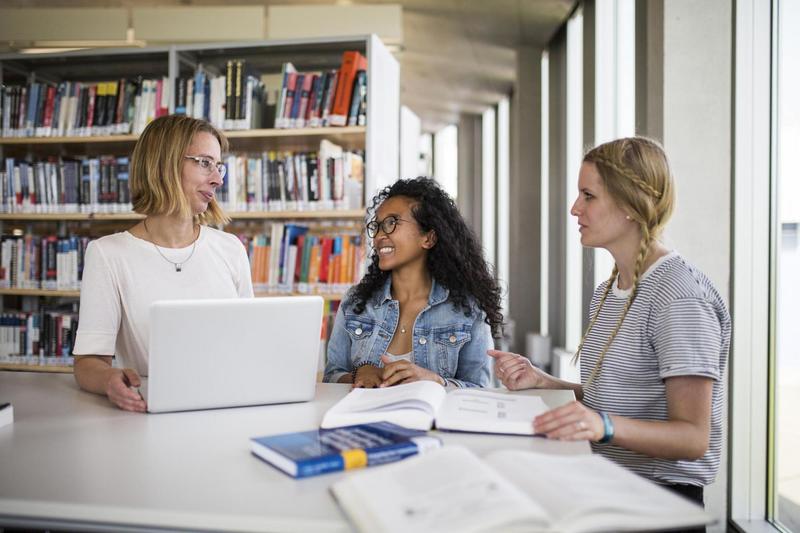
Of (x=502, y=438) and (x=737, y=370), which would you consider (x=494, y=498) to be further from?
(x=737, y=370)

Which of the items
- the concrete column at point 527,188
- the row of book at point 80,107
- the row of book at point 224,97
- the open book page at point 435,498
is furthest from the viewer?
the concrete column at point 527,188

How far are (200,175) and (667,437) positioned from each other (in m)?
1.47

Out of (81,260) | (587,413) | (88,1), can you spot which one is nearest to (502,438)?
(587,413)

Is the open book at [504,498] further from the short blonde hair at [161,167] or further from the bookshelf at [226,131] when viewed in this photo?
the bookshelf at [226,131]

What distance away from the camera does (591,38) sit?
4.56 m

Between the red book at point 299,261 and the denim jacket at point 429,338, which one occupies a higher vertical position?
the red book at point 299,261

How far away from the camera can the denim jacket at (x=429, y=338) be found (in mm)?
2023

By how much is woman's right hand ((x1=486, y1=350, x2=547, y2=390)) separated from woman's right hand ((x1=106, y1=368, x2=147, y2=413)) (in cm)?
84

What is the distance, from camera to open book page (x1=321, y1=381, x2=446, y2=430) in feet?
4.39

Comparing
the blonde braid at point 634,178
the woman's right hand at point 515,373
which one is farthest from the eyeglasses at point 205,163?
the blonde braid at point 634,178

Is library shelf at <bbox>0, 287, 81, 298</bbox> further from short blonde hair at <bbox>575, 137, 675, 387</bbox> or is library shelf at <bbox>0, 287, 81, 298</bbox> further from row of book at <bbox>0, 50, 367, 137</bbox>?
short blonde hair at <bbox>575, 137, 675, 387</bbox>

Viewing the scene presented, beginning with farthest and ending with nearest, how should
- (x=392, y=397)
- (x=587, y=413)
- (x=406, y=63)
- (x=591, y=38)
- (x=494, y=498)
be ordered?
(x=406, y=63)
(x=591, y=38)
(x=392, y=397)
(x=587, y=413)
(x=494, y=498)

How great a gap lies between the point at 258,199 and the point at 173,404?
2305 mm

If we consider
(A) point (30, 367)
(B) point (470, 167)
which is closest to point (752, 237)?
(A) point (30, 367)
